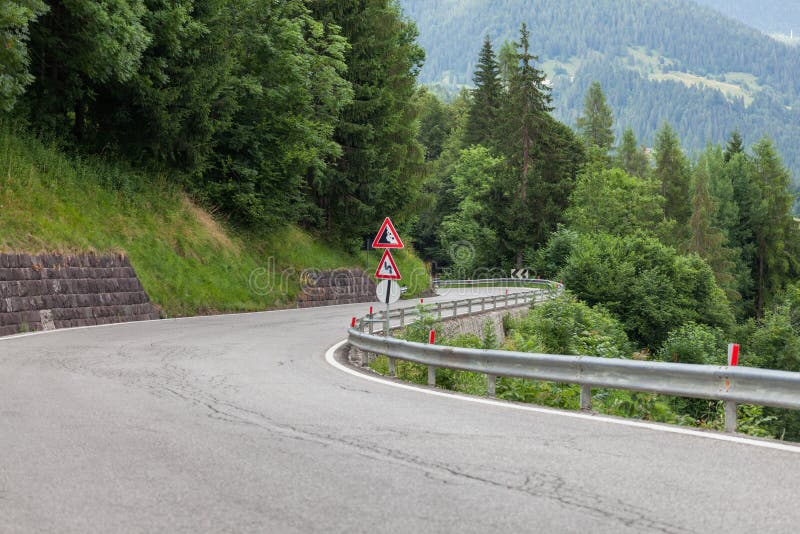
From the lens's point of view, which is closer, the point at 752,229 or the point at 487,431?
the point at 487,431

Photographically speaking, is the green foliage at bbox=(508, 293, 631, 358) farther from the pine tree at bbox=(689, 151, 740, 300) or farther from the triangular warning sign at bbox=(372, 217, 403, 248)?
the pine tree at bbox=(689, 151, 740, 300)

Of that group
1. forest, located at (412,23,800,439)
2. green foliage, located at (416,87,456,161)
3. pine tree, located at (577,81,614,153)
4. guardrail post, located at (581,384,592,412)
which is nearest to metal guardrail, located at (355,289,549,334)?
forest, located at (412,23,800,439)

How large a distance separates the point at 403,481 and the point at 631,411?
565 cm

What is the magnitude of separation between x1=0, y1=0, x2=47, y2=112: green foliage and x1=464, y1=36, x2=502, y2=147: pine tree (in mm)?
68592

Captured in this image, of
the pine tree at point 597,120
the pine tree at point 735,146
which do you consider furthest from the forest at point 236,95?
the pine tree at point 597,120

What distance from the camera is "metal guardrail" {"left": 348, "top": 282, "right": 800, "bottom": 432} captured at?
775 centimetres

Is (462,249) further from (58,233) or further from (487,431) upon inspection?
(487,431)

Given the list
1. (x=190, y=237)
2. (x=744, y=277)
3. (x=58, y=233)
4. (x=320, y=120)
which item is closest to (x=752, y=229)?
(x=744, y=277)

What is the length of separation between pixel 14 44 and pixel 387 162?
28.0 m

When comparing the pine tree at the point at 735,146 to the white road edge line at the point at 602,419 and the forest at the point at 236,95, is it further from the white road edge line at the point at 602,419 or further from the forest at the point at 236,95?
the white road edge line at the point at 602,419

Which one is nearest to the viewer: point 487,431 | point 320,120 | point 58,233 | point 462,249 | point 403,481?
point 403,481

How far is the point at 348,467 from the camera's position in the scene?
6.30m

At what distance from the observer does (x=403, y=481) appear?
19.3 ft

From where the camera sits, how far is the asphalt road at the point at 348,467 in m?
5.00
